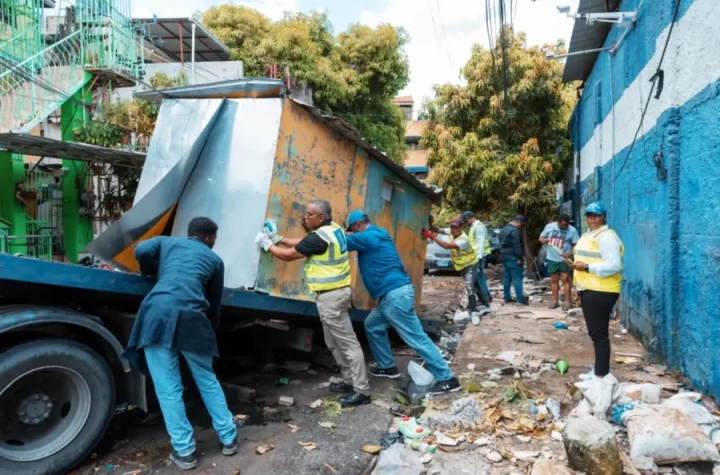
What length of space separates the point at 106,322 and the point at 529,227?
1141cm

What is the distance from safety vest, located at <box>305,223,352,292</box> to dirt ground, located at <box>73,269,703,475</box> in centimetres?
98

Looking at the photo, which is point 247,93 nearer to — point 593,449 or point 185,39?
point 593,449

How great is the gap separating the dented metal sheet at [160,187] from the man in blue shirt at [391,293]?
1466 millimetres

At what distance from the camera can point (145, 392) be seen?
3.48 m

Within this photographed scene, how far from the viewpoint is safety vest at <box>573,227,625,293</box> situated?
419 cm

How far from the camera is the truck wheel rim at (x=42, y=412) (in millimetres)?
2961

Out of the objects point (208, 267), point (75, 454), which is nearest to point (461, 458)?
point (208, 267)

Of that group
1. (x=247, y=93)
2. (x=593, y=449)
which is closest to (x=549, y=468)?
(x=593, y=449)

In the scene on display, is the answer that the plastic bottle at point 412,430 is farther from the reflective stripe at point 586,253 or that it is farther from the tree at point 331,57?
the tree at point 331,57

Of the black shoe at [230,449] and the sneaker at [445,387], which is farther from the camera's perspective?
the sneaker at [445,387]

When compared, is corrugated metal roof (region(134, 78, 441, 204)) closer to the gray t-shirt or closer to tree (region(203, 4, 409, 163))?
the gray t-shirt

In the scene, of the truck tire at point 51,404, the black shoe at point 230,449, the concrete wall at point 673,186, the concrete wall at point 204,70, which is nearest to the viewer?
the truck tire at point 51,404

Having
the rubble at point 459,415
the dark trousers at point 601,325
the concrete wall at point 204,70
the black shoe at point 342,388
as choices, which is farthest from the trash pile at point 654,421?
the concrete wall at point 204,70

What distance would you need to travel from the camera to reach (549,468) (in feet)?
9.78
